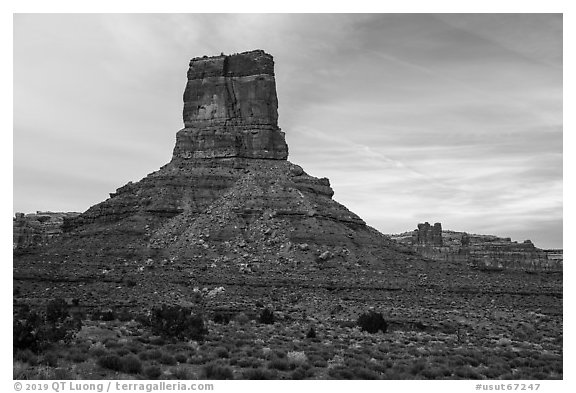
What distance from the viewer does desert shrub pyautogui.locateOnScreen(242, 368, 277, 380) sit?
23203 mm

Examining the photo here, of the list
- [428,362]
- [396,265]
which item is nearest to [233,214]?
[396,265]

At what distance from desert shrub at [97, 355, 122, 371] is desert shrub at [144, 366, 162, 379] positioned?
1.09 metres

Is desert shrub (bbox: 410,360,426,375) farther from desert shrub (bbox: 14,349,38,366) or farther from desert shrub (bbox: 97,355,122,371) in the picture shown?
desert shrub (bbox: 14,349,38,366)

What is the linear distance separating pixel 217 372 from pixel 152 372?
1.99m

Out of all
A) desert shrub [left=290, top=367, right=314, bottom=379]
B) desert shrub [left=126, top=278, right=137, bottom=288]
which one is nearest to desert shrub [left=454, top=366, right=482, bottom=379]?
desert shrub [left=290, top=367, right=314, bottom=379]

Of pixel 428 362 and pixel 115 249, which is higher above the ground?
pixel 115 249

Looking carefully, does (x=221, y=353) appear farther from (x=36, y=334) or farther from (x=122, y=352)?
(x=36, y=334)

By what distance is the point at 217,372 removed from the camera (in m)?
23.3

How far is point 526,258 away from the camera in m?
107

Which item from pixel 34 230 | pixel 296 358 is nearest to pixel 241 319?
pixel 296 358

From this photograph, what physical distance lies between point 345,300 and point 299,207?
54.8 feet

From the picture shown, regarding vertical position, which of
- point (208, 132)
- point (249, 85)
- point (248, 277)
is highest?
point (249, 85)
